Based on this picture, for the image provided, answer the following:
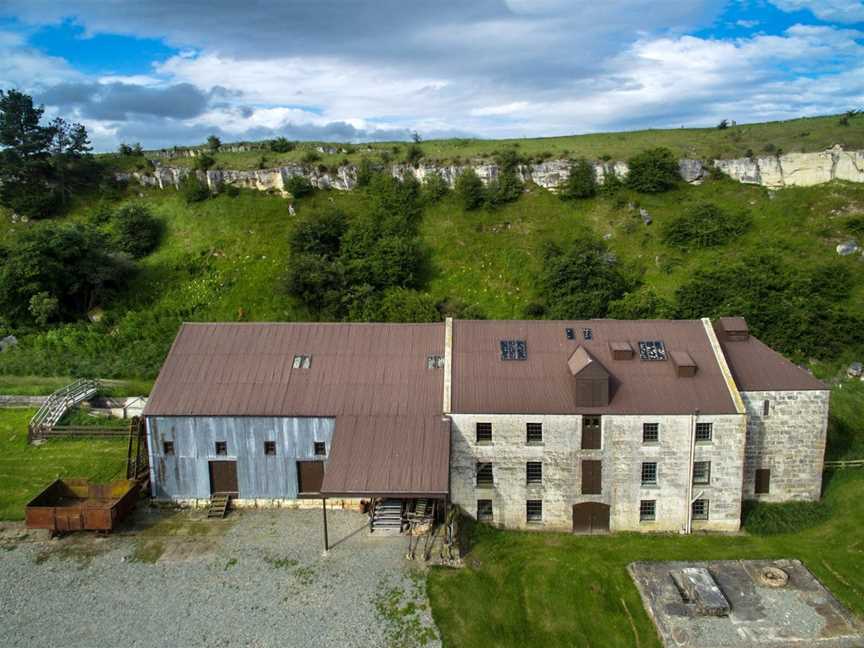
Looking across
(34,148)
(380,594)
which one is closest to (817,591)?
(380,594)

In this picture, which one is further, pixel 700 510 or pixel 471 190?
pixel 471 190

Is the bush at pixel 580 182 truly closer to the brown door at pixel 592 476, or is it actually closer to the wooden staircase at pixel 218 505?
the brown door at pixel 592 476

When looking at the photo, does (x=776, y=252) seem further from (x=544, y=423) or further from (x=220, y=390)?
(x=220, y=390)

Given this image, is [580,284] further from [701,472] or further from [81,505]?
[81,505]

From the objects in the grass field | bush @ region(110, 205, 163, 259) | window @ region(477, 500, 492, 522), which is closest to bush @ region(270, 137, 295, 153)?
the grass field

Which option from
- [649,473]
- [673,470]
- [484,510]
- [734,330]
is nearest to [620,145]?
[734,330]

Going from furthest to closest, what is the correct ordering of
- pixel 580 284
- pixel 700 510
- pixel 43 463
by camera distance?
pixel 580 284 → pixel 43 463 → pixel 700 510
